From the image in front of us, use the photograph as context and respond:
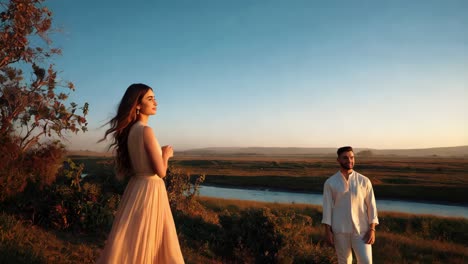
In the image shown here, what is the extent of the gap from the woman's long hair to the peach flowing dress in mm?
118

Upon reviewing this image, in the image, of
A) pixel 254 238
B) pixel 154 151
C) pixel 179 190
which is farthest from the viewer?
pixel 179 190

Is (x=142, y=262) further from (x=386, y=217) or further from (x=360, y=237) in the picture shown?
(x=386, y=217)

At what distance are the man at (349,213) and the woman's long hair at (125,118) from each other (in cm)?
329

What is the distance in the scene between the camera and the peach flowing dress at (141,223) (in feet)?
9.58

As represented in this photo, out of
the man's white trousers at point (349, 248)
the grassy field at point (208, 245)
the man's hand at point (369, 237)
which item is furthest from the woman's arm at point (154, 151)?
the grassy field at point (208, 245)

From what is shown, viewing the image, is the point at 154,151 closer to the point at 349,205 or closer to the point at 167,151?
the point at 167,151

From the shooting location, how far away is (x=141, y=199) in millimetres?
2980

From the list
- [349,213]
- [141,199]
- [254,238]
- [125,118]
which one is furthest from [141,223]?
[254,238]

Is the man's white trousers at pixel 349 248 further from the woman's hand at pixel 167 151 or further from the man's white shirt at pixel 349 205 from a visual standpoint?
the woman's hand at pixel 167 151

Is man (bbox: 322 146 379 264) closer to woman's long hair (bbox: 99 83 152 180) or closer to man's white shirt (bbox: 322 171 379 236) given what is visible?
man's white shirt (bbox: 322 171 379 236)

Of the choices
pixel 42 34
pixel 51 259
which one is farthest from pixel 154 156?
pixel 42 34

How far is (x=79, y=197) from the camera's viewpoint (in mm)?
8273

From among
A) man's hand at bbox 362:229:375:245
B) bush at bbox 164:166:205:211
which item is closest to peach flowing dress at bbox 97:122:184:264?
man's hand at bbox 362:229:375:245

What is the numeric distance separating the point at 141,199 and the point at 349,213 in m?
3.27
